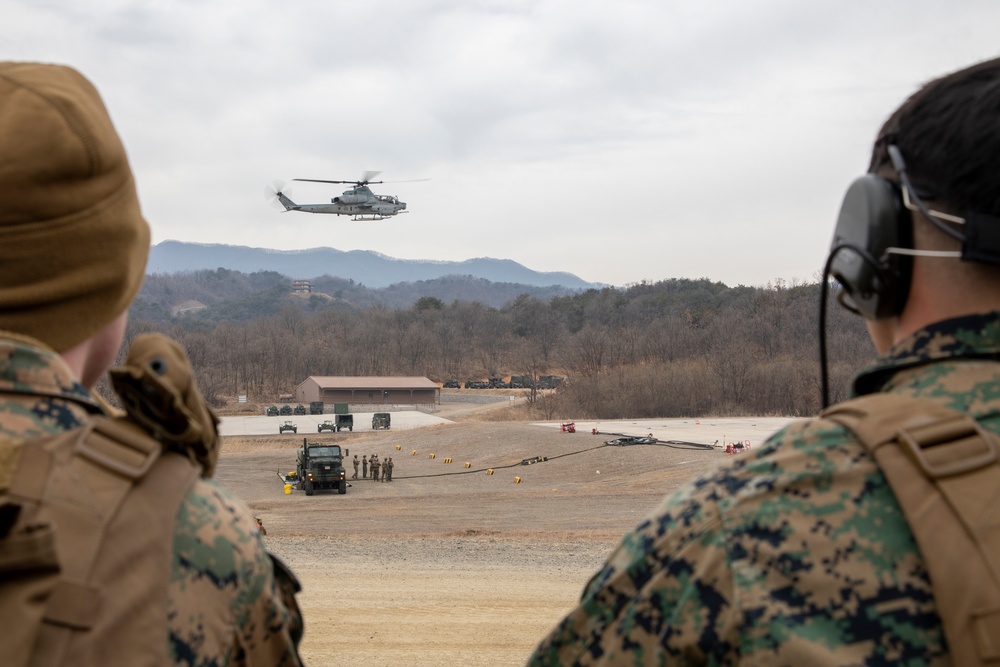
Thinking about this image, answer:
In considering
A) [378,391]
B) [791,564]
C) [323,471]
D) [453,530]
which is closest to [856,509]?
[791,564]

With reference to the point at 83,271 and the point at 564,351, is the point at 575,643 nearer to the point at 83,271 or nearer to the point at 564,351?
the point at 83,271

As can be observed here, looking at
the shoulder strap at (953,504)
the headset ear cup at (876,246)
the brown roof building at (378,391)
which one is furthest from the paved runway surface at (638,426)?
the shoulder strap at (953,504)

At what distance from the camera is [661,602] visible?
1882mm

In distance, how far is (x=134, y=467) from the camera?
1858mm

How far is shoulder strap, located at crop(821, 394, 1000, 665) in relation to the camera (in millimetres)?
1649

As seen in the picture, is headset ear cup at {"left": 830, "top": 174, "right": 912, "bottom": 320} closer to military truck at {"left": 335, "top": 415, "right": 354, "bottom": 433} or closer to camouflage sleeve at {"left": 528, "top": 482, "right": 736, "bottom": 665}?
camouflage sleeve at {"left": 528, "top": 482, "right": 736, "bottom": 665}

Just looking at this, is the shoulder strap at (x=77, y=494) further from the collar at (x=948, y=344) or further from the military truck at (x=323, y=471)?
the military truck at (x=323, y=471)

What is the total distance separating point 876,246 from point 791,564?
2.50 feet

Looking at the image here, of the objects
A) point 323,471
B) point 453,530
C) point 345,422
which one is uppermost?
point 345,422

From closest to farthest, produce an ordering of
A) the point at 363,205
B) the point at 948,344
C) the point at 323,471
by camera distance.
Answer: the point at 948,344
the point at 323,471
the point at 363,205

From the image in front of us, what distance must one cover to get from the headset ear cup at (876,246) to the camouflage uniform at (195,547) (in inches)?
58.0

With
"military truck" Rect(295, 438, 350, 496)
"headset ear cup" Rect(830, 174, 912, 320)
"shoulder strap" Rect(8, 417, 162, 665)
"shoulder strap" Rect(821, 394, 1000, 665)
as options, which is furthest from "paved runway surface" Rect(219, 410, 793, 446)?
"shoulder strap" Rect(821, 394, 1000, 665)

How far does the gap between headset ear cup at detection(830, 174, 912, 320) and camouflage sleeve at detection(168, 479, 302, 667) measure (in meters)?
1.47

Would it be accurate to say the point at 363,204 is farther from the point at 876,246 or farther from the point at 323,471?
the point at 876,246
